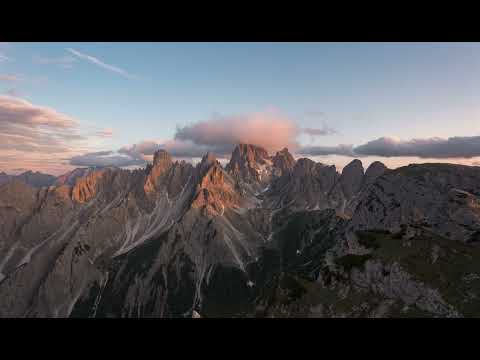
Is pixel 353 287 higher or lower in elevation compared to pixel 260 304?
higher
